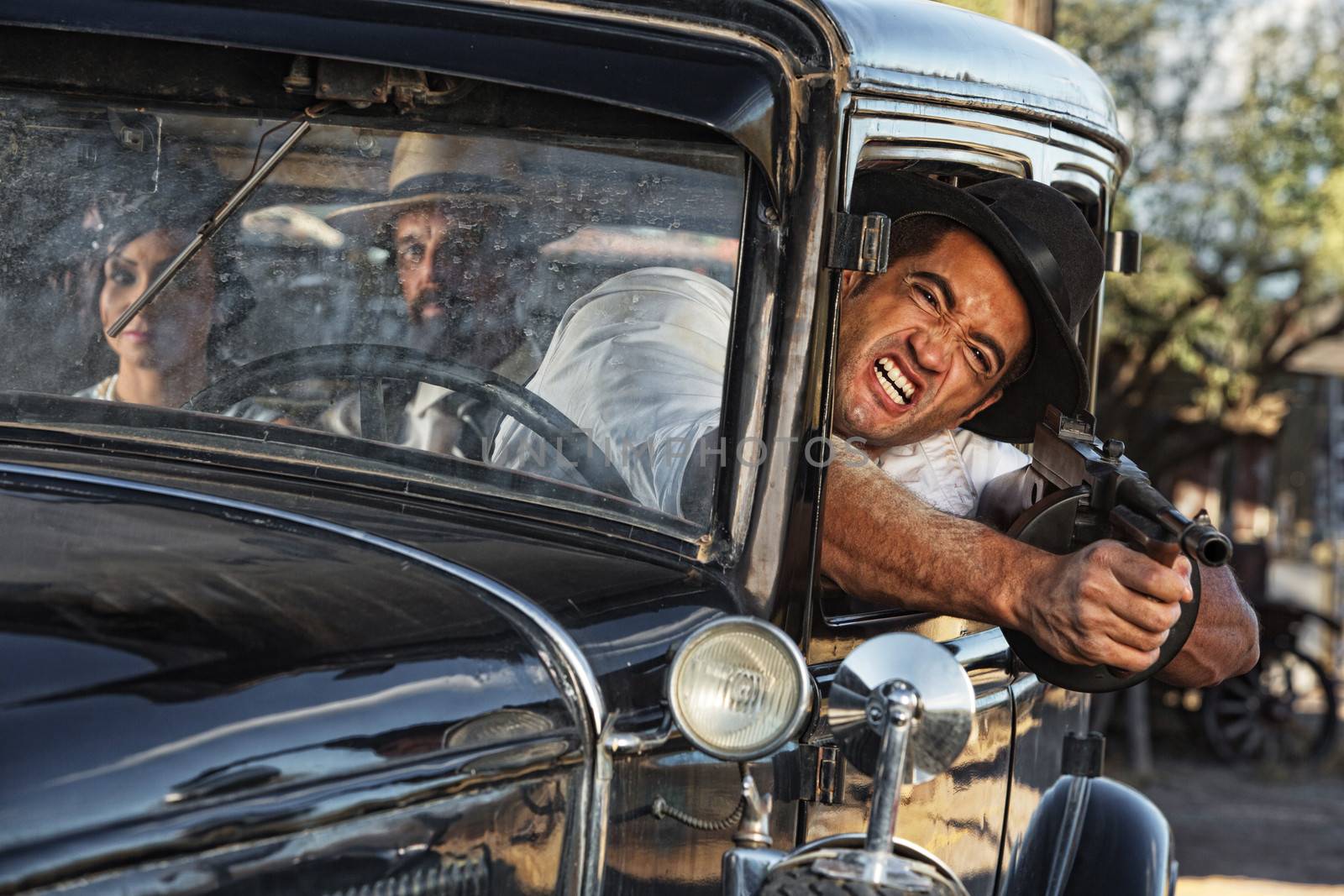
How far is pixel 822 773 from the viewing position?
2070 millimetres

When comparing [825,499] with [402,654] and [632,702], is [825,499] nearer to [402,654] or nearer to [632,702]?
[632,702]

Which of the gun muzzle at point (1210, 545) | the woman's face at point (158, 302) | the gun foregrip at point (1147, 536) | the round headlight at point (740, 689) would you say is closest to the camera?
the round headlight at point (740, 689)

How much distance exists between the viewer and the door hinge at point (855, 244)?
2.08 metres

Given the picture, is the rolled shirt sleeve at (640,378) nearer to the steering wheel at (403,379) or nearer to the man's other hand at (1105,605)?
the steering wheel at (403,379)

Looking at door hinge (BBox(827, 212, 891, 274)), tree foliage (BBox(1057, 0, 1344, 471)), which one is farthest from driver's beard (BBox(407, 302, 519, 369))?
tree foliage (BBox(1057, 0, 1344, 471))

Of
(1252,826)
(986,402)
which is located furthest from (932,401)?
(1252,826)

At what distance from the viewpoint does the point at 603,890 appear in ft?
5.60

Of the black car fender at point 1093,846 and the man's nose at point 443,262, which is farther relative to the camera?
the black car fender at point 1093,846

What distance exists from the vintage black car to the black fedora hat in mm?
185

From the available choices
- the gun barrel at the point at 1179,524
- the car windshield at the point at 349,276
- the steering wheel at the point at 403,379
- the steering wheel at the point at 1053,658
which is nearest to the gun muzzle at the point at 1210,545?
the gun barrel at the point at 1179,524

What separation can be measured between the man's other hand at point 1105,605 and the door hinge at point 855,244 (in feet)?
1.55

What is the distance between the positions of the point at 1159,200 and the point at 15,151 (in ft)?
37.2

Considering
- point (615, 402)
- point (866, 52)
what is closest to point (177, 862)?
point (615, 402)

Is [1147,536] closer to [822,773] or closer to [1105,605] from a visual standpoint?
[1105,605]
